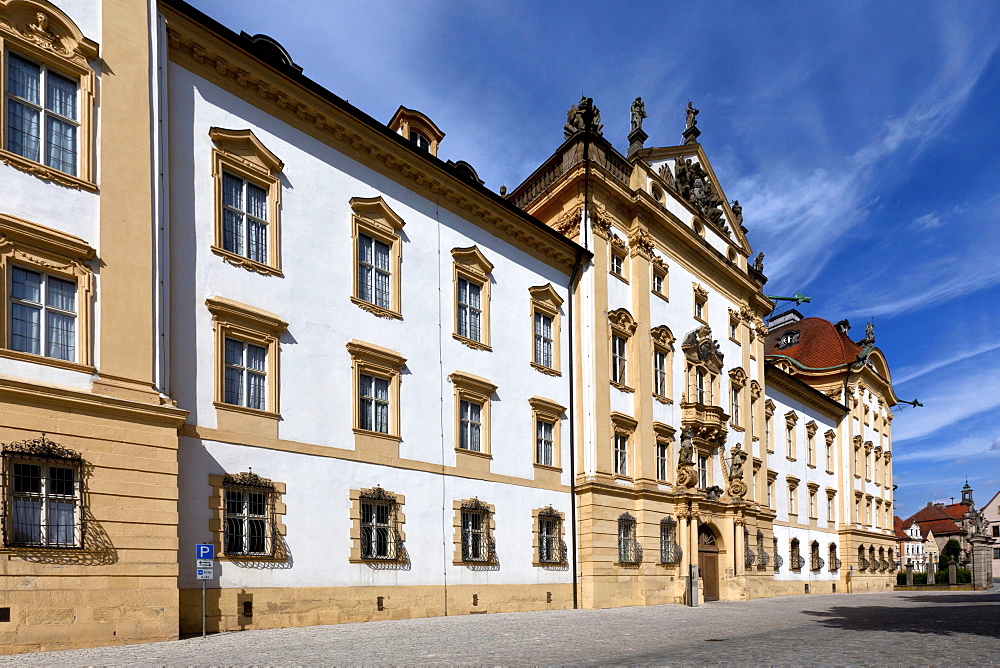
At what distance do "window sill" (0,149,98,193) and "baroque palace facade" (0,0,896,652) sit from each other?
36 millimetres

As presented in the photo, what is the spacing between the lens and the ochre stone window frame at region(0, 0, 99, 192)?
1411cm

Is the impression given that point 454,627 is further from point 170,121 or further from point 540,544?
point 170,121

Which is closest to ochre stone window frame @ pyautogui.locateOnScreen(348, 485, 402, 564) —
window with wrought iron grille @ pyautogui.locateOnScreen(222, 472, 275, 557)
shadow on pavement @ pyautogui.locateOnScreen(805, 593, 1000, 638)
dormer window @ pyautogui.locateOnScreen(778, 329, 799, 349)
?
window with wrought iron grille @ pyautogui.locateOnScreen(222, 472, 275, 557)

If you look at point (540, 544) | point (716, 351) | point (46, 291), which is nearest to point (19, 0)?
point (46, 291)

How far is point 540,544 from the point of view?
25.4 m

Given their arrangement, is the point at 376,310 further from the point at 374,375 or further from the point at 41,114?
the point at 41,114

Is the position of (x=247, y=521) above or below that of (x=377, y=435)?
below

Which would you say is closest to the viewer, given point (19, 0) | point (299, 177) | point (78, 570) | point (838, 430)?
point (78, 570)

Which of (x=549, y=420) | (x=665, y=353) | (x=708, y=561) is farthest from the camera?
(x=708, y=561)

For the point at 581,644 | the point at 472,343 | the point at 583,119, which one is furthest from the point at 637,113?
the point at 581,644

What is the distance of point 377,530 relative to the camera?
20.2 m

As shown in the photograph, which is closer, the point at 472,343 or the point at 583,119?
the point at 472,343

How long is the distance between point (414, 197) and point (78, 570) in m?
13.2

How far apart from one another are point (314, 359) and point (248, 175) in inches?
176
